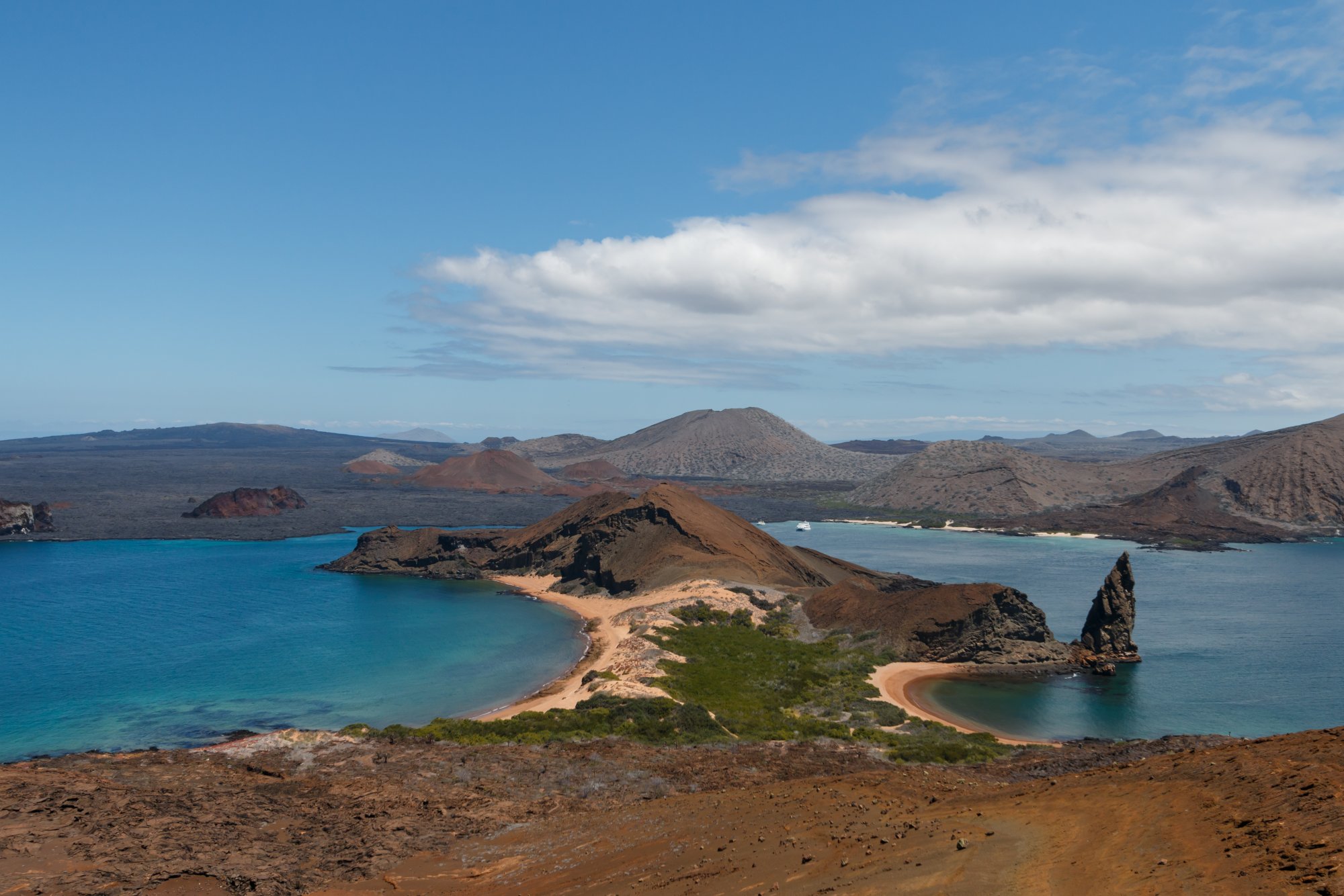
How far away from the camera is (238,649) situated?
60531 mm

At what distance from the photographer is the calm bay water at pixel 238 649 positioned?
44438 millimetres

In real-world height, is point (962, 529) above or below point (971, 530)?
above

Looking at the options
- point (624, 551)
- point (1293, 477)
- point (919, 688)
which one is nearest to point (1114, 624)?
point (919, 688)

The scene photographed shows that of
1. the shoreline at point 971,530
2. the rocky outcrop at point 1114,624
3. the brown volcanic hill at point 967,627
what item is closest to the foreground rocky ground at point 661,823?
the brown volcanic hill at point 967,627

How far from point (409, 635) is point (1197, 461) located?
19535 cm

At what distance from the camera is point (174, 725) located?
42.8 meters

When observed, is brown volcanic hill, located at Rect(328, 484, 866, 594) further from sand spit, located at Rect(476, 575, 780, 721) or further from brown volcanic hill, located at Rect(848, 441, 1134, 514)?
brown volcanic hill, located at Rect(848, 441, 1134, 514)

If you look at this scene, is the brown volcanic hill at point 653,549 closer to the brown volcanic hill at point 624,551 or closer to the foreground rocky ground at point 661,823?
the brown volcanic hill at point 624,551

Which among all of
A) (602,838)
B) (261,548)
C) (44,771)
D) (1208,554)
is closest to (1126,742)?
(602,838)

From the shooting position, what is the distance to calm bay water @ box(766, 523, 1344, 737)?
152ft

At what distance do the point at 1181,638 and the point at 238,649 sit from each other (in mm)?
73826

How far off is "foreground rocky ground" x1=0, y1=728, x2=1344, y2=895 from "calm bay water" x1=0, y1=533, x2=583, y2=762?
12.9 meters

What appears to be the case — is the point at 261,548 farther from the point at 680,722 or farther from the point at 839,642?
the point at 680,722

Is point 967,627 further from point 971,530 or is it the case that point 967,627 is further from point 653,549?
point 971,530
